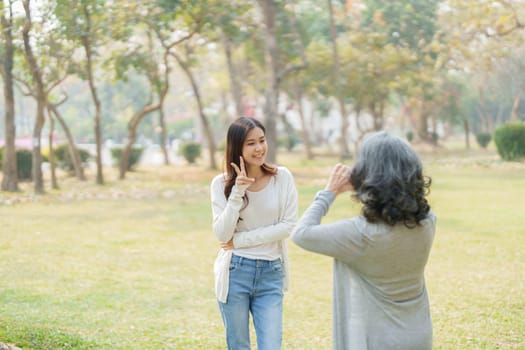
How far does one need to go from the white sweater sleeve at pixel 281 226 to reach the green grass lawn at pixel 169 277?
1.67 m

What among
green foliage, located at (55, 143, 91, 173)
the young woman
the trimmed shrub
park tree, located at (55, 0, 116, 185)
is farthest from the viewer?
the trimmed shrub

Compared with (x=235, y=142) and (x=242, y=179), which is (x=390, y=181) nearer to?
(x=242, y=179)

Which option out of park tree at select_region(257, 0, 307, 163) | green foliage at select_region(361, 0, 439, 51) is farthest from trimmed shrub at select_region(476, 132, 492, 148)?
park tree at select_region(257, 0, 307, 163)

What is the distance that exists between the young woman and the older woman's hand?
0.61 meters

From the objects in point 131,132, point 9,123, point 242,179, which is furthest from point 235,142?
point 131,132

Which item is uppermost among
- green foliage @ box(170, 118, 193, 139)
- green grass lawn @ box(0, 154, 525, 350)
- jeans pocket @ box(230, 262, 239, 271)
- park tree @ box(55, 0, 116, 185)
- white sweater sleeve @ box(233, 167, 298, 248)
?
park tree @ box(55, 0, 116, 185)

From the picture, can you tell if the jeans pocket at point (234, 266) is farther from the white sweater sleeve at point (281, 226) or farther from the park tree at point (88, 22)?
the park tree at point (88, 22)

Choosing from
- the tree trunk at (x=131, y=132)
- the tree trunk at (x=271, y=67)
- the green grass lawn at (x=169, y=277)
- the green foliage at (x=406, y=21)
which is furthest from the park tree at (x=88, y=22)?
the green foliage at (x=406, y=21)

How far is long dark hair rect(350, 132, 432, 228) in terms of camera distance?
2.10 meters

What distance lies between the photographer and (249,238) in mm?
2877

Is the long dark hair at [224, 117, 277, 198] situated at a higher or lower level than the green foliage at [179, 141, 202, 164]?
higher

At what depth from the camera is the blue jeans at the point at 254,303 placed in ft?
9.39

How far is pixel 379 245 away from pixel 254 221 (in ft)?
2.86

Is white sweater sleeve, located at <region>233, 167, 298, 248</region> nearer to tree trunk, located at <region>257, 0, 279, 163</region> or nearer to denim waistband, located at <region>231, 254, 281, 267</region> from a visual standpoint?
denim waistband, located at <region>231, 254, 281, 267</region>
